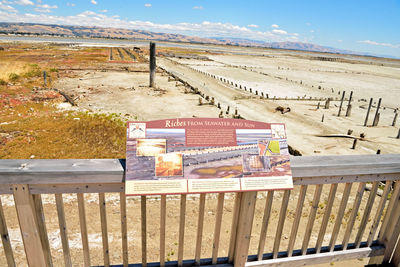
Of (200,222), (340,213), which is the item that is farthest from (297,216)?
(200,222)

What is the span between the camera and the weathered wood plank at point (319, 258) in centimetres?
290

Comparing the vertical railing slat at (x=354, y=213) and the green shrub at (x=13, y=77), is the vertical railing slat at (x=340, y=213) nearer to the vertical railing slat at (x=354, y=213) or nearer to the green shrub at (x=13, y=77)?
the vertical railing slat at (x=354, y=213)

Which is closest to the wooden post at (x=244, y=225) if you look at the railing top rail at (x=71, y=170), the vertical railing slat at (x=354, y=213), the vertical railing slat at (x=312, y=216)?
the railing top rail at (x=71, y=170)

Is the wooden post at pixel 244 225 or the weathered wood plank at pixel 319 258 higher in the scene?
the wooden post at pixel 244 225

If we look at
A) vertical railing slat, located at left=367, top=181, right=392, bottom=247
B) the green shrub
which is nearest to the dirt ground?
vertical railing slat, located at left=367, top=181, right=392, bottom=247

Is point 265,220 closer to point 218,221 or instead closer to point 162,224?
point 218,221

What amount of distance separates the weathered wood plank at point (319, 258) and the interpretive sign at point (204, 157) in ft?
3.76

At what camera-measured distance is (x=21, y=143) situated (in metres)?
9.43

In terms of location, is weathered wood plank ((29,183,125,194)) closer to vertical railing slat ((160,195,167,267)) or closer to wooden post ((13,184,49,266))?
wooden post ((13,184,49,266))

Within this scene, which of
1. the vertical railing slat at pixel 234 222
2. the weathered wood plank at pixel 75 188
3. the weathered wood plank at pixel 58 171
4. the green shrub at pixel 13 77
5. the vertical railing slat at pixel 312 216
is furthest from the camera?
the green shrub at pixel 13 77

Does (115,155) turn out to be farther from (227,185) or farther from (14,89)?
(14,89)

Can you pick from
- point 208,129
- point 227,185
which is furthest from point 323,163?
point 208,129

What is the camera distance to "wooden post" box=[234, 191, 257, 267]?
7.92ft

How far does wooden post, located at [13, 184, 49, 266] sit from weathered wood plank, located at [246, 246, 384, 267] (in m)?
1.94
